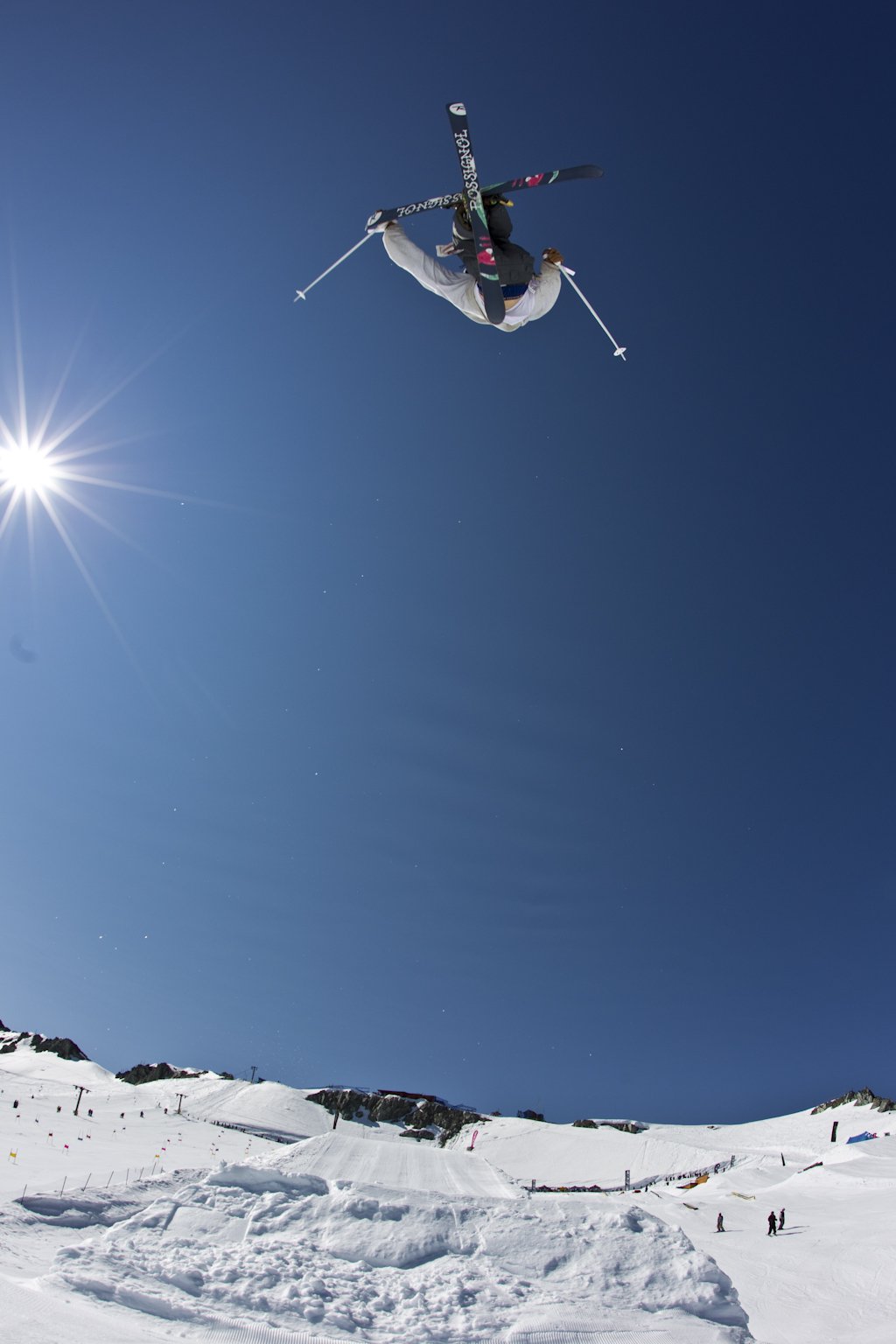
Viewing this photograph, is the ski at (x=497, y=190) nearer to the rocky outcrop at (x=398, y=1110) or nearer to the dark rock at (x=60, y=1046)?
the rocky outcrop at (x=398, y=1110)

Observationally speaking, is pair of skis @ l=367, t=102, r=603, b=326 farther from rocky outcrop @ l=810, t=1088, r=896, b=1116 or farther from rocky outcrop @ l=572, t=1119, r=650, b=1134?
rocky outcrop @ l=572, t=1119, r=650, b=1134

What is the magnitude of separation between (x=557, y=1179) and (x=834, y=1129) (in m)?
23.8

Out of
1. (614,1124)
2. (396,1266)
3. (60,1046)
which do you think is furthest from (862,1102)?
(60,1046)

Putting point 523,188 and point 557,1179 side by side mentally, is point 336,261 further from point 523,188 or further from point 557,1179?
point 557,1179

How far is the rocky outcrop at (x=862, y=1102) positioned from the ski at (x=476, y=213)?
252ft

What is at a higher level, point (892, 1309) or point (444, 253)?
point (444, 253)

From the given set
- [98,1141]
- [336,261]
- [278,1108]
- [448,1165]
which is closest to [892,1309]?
[336,261]

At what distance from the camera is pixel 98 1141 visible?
40156 mm

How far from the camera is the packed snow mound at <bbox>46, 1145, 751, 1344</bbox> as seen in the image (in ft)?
22.6

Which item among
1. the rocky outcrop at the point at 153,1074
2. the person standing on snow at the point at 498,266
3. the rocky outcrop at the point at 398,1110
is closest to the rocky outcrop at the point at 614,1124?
the rocky outcrop at the point at 398,1110

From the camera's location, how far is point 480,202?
24.7 ft

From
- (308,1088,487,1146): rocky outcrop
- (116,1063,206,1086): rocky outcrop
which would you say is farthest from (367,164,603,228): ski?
(116,1063,206,1086): rocky outcrop

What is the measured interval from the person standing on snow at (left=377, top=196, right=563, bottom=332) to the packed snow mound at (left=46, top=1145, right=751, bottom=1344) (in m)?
11.4

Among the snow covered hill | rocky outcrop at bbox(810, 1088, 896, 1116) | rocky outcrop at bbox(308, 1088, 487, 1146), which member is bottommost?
rocky outcrop at bbox(308, 1088, 487, 1146)
